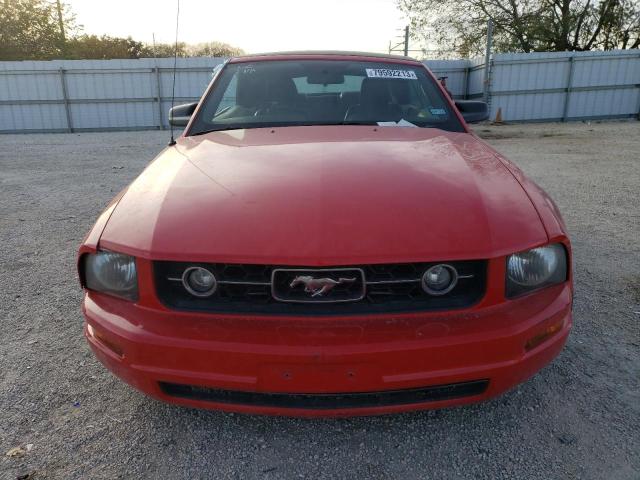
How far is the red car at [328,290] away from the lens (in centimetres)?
144

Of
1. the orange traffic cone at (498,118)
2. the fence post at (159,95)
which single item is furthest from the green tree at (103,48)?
the orange traffic cone at (498,118)

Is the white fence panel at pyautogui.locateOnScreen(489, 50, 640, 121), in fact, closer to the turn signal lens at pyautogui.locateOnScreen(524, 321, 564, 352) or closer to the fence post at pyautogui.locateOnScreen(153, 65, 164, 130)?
the fence post at pyautogui.locateOnScreen(153, 65, 164, 130)

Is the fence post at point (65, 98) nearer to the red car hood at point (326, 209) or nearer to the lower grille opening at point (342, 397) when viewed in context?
the red car hood at point (326, 209)

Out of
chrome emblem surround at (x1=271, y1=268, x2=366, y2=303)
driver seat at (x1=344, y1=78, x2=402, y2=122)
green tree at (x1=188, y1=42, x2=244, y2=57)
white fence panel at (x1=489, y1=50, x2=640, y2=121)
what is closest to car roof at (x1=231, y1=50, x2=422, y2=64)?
driver seat at (x1=344, y1=78, x2=402, y2=122)

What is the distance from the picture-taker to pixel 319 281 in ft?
4.82

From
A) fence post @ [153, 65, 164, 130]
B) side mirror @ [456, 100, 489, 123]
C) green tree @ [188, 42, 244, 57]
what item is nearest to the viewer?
side mirror @ [456, 100, 489, 123]

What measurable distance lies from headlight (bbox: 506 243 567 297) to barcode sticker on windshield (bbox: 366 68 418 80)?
1.70m

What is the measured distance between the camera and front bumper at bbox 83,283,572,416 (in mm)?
1420

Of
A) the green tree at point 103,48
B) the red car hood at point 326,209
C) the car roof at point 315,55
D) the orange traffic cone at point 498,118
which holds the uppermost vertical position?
the green tree at point 103,48

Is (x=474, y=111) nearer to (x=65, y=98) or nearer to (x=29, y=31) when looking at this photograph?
(x=65, y=98)

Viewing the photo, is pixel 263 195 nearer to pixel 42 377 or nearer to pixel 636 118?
pixel 42 377

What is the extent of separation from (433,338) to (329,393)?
36cm

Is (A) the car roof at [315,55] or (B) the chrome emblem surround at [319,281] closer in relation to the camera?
(B) the chrome emblem surround at [319,281]

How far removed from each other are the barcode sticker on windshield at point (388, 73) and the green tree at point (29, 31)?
3201cm
